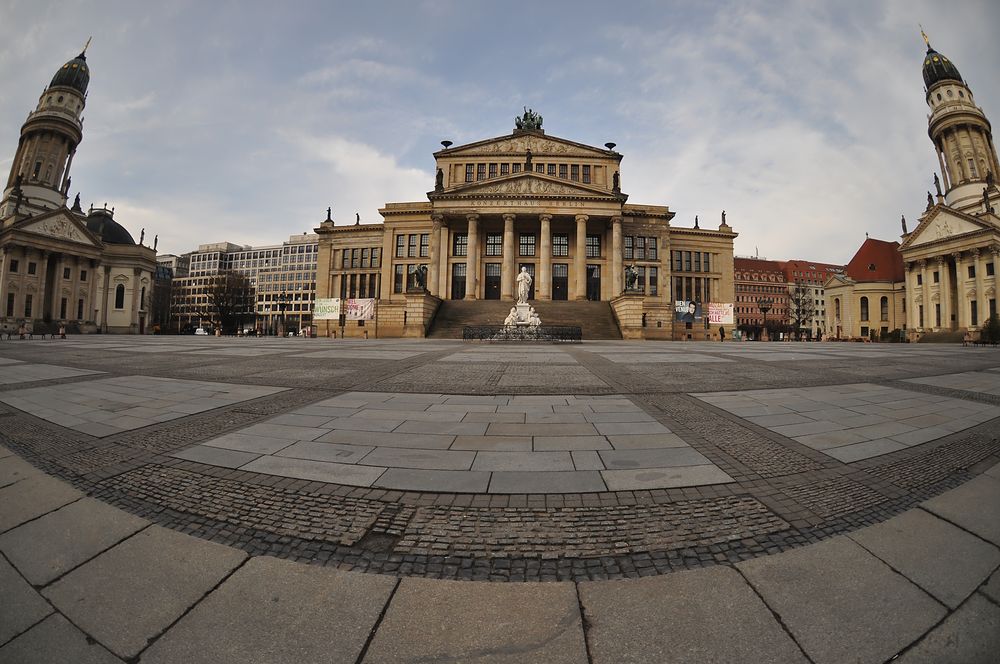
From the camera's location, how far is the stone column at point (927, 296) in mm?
48938

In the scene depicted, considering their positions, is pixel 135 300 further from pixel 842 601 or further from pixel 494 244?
pixel 842 601

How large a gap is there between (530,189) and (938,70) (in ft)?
227

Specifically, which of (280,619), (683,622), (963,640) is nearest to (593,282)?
(963,640)

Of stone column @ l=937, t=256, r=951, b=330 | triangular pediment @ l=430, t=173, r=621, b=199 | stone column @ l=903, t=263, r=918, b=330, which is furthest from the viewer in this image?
stone column @ l=903, t=263, r=918, b=330

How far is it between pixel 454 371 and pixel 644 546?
7.39 meters

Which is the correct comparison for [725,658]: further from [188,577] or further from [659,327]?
[659,327]

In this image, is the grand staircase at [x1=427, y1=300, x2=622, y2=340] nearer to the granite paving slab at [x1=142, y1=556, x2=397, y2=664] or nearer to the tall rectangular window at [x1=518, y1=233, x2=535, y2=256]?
the tall rectangular window at [x1=518, y1=233, x2=535, y2=256]

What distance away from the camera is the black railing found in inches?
933

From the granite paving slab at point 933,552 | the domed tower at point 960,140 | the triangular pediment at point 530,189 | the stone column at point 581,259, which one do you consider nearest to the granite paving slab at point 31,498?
the granite paving slab at point 933,552

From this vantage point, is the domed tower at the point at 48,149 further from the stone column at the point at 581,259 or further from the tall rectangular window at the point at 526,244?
the stone column at the point at 581,259

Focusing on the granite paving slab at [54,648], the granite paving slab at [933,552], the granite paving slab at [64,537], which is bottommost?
the granite paving slab at [54,648]

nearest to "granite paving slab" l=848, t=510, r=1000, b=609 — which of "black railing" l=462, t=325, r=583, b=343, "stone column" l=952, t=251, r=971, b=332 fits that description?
"black railing" l=462, t=325, r=583, b=343

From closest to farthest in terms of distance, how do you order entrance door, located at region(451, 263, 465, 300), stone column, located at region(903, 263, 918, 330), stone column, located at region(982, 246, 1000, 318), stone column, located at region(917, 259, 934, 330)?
stone column, located at region(982, 246, 1000, 318) → entrance door, located at region(451, 263, 465, 300) → stone column, located at region(917, 259, 934, 330) → stone column, located at region(903, 263, 918, 330)

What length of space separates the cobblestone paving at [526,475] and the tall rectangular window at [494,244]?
41262 millimetres
